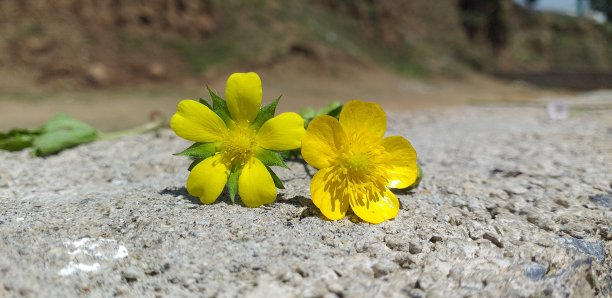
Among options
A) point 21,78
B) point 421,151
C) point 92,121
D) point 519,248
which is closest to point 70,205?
point 519,248

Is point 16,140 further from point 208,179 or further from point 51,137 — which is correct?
point 208,179

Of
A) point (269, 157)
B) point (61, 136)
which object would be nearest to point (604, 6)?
point (61, 136)

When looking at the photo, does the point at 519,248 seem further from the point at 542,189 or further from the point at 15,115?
the point at 15,115

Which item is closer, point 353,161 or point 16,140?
point 353,161

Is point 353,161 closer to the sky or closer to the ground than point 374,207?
closer to the sky

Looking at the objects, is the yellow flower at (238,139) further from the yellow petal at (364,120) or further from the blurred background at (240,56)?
the blurred background at (240,56)

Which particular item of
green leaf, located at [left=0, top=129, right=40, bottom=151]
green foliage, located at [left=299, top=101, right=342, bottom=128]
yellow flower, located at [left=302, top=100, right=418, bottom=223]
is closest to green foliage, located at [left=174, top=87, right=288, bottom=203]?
yellow flower, located at [left=302, top=100, right=418, bottom=223]
